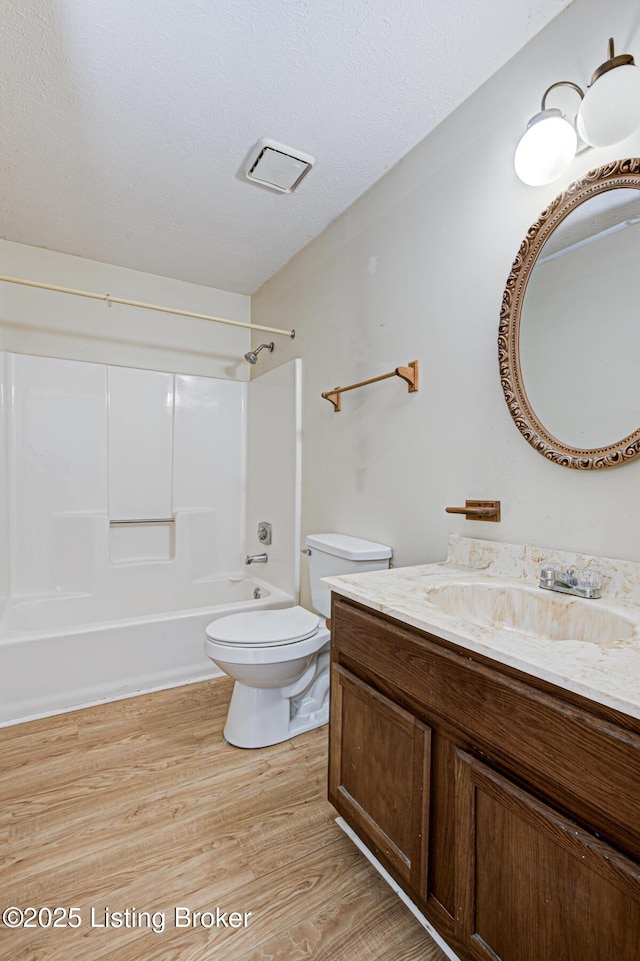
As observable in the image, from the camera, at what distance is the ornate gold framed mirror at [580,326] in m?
1.06

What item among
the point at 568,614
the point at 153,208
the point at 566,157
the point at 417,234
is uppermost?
the point at 153,208

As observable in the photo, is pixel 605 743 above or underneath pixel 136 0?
underneath

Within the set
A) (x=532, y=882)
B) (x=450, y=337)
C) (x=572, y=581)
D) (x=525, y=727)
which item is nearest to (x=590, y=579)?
(x=572, y=581)

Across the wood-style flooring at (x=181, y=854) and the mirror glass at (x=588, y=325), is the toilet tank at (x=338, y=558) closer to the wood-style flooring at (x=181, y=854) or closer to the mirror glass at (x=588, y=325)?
the wood-style flooring at (x=181, y=854)

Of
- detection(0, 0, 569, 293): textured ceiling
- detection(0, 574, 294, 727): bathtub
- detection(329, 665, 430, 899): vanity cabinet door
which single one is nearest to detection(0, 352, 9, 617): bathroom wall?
detection(0, 574, 294, 727): bathtub

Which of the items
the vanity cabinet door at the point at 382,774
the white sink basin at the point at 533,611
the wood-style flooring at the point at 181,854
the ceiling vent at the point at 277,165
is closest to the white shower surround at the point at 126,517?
the wood-style flooring at the point at 181,854

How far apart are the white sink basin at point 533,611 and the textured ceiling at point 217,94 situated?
1552mm

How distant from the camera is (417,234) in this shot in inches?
66.9

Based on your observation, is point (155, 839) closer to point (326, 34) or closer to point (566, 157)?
point (566, 157)

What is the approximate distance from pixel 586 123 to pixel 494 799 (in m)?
1.45

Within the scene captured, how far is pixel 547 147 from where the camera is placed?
3.77 feet

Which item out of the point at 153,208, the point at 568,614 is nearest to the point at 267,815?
the point at 568,614

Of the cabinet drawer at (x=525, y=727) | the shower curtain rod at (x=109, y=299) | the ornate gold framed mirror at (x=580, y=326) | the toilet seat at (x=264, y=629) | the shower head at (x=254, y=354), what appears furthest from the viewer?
the shower head at (x=254, y=354)

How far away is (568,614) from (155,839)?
4.38 ft
